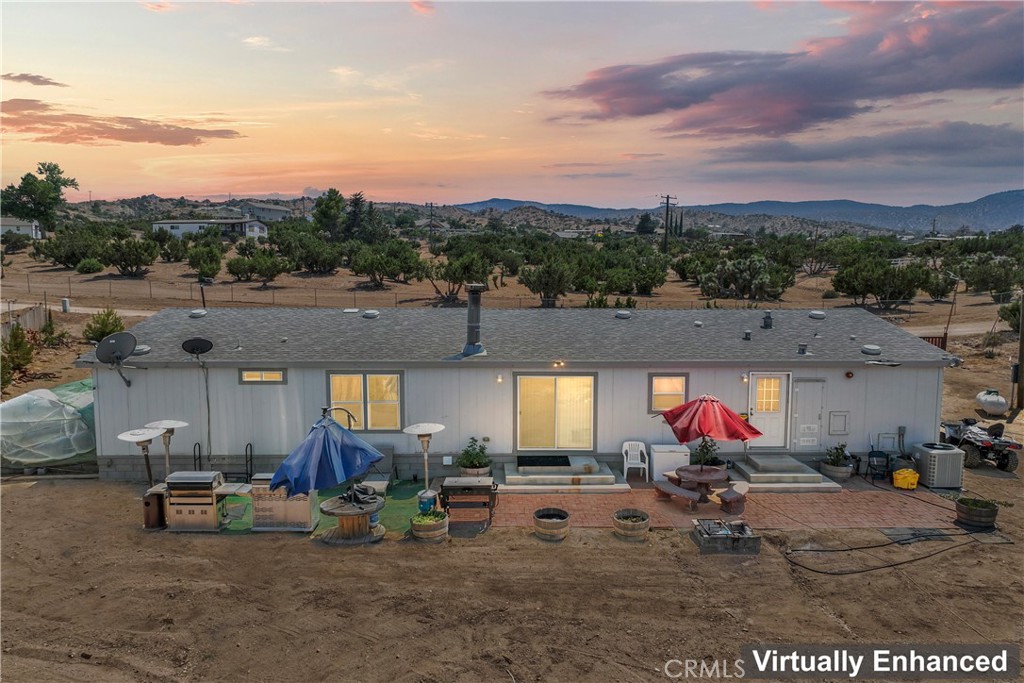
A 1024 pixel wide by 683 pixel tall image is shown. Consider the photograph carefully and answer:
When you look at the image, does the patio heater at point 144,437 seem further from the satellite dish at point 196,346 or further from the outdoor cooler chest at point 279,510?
the outdoor cooler chest at point 279,510

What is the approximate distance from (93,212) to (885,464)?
186 m

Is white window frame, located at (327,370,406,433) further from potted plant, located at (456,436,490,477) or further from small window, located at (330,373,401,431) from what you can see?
potted plant, located at (456,436,490,477)

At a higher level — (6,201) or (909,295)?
(6,201)

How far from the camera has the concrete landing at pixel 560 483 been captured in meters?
14.5

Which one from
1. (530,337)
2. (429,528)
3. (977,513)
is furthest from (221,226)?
(977,513)

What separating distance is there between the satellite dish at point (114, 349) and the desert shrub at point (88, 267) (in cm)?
4757

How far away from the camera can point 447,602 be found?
989 centimetres

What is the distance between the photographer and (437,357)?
594 inches

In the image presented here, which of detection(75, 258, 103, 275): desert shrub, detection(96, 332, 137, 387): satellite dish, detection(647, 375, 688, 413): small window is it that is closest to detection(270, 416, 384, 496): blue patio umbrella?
detection(96, 332, 137, 387): satellite dish

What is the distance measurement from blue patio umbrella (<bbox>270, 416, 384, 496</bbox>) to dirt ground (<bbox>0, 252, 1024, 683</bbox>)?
4.79 feet

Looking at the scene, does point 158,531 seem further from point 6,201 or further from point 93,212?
point 93,212

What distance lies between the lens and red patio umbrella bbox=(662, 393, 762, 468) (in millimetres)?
12781

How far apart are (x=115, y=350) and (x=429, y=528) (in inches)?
320

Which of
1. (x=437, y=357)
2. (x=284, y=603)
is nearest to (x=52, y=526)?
(x=284, y=603)
